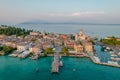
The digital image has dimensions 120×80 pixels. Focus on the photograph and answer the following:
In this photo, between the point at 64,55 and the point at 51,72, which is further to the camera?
the point at 64,55

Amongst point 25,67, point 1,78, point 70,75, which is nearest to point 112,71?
point 70,75

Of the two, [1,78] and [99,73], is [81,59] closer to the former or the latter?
[99,73]

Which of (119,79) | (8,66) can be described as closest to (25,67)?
(8,66)

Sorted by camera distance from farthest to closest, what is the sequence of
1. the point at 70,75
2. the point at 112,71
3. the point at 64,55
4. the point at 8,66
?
the point at 64,55 < the point at 8,66 < the point at 112,71 < the point at 70,75

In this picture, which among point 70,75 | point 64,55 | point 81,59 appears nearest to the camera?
point 70,75

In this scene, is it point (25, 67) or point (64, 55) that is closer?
point (25, 67)

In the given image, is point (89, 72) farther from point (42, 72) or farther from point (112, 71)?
point (42, 72)
